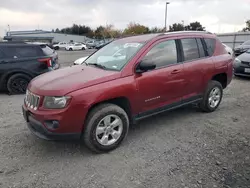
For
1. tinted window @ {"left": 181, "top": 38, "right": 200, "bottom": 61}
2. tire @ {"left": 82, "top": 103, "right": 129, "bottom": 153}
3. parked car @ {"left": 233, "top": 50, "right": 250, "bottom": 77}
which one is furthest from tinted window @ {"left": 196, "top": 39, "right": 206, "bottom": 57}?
parked car @ {"left": 233, "top": 50, "right": 250, "bottom": 77}

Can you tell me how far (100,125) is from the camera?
349cm

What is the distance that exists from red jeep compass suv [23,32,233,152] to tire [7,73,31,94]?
388 cm

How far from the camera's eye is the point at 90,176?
3006 mm

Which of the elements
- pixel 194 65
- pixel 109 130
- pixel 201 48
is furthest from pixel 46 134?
pixel 201 48

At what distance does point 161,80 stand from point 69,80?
5.22ft

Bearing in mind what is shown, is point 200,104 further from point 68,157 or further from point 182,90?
point 68,157

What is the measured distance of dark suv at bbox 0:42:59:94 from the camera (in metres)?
7.31

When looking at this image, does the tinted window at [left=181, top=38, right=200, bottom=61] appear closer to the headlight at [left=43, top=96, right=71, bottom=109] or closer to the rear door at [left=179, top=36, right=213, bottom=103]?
the rear door at [left=179, top=36, right=213, bottom=103]

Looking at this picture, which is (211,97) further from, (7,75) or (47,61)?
(7,75)

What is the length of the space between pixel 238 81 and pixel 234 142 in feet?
19.0

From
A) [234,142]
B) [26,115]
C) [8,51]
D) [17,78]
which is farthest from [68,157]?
[8,51]

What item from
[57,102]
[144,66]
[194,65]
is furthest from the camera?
[194,65]

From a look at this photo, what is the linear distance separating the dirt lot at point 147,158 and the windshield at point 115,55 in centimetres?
134

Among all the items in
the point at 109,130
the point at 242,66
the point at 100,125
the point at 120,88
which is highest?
the point at 120,88
